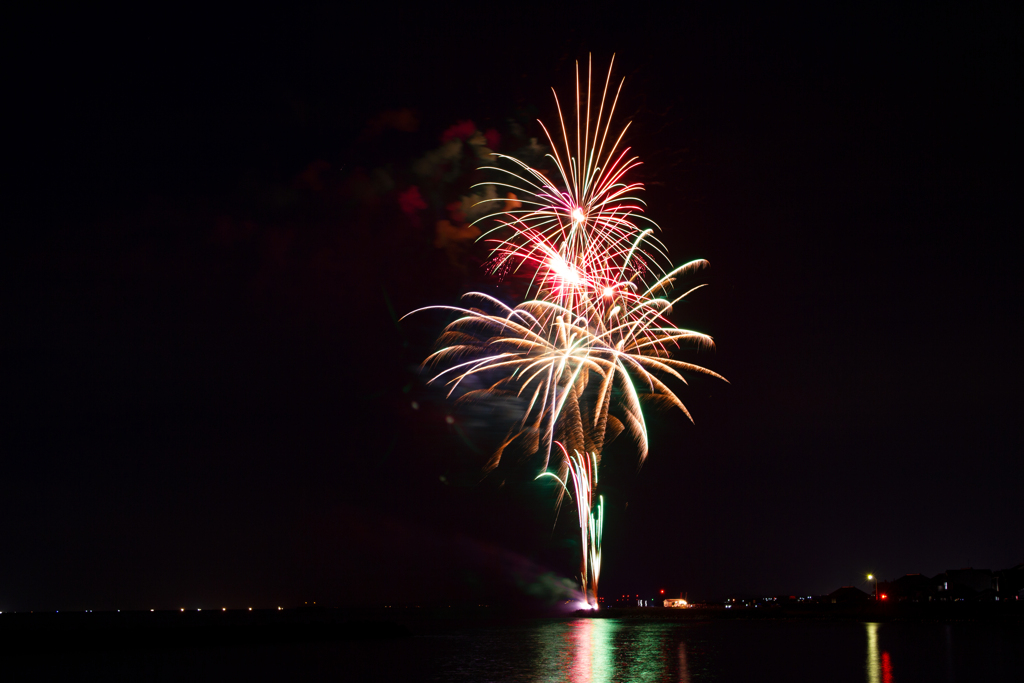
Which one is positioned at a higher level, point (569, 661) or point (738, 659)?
point (738, 659)

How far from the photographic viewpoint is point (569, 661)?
31.2 m

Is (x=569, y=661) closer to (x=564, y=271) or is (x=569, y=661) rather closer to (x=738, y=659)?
A: (x=738, y=659)

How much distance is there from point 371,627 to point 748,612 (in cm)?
5308

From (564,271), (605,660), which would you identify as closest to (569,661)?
(605,660)

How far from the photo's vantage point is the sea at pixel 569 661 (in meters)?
25.8

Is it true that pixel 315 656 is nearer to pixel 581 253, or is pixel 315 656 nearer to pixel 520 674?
pixel 520 674

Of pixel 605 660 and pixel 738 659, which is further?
pixel 738 659

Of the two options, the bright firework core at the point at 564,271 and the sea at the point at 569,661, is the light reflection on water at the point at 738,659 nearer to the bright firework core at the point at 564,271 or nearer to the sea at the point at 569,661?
the sea at the point at 569,661

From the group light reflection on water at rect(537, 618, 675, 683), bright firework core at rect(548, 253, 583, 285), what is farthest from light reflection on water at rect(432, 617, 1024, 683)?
bright firework core at rect(548, 253, 583, 285)

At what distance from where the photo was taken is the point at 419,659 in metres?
33.6

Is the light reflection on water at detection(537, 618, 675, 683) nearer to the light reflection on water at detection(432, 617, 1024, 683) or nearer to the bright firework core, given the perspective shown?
the light reflection on water at detection(432, 617, 1024, 683)

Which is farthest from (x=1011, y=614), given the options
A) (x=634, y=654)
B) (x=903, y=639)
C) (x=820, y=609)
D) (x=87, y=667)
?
(x=87, y=667)

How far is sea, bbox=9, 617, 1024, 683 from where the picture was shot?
25.8m

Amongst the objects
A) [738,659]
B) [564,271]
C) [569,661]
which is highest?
[564,271]
